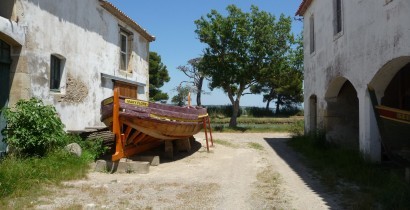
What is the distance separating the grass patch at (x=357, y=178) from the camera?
591cm

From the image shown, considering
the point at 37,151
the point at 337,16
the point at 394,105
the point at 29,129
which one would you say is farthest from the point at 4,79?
the point at 394,105

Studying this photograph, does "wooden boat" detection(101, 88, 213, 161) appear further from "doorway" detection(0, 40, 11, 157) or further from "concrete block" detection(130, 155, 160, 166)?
"doorway" detection(0, 40, 11, 157)

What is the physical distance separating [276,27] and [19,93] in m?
19.5

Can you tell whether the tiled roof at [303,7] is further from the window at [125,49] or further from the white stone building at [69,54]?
the window at [125,49]

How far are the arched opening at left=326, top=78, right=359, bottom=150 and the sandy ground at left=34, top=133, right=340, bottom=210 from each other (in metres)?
2.58

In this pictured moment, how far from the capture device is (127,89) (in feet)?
51.1

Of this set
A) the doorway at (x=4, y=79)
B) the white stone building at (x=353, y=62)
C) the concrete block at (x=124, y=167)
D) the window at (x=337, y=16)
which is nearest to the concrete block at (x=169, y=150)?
the concrete block at (x=124, y=167)

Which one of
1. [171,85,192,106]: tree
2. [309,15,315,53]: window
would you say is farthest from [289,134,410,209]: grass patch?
[171,85,192,106]: tree

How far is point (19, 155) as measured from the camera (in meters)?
8.55

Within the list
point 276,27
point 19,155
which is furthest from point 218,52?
point 19,155

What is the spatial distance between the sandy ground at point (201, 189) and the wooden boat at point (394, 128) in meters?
1.88

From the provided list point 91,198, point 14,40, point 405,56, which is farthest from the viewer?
point 14,40

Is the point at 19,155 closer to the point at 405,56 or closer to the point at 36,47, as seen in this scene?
the point at 36,47

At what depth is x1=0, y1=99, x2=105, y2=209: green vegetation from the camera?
24.7 ft
